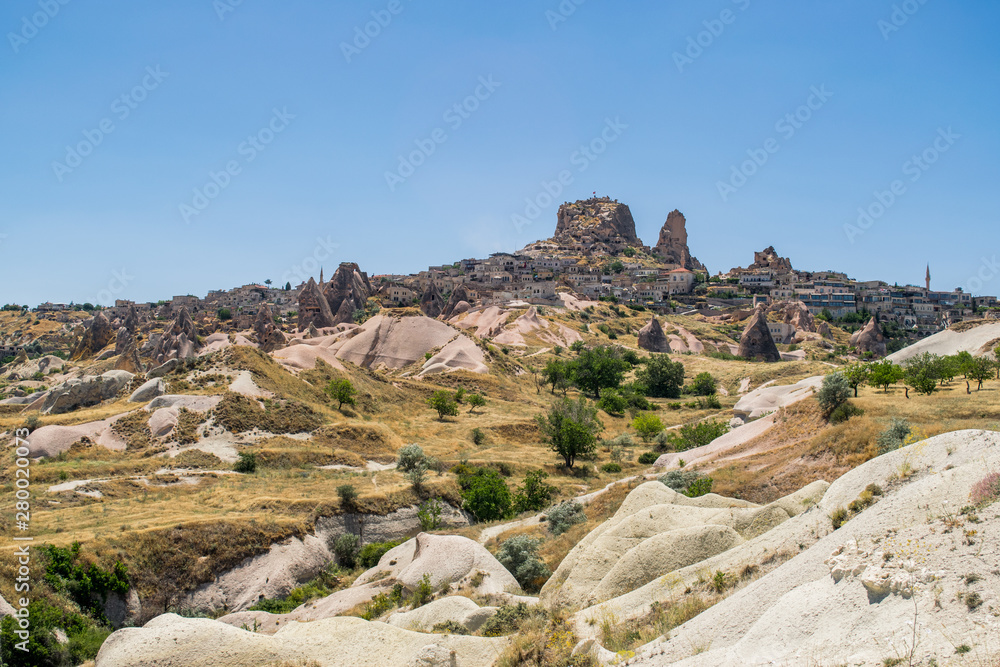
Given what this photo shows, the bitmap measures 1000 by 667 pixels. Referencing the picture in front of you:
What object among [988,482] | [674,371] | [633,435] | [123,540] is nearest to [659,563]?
[988,482]

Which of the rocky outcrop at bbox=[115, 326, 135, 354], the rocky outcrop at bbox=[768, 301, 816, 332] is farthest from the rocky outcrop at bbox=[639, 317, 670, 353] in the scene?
the rocky outcrop at bbox=[115, 326, 135, 354]

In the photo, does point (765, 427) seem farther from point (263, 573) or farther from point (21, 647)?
point (21, 647)

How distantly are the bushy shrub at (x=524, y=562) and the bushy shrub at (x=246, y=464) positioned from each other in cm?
1862

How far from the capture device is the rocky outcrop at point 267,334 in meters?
79.4

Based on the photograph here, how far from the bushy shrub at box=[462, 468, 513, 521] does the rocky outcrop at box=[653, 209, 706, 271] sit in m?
162

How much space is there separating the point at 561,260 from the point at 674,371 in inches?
3902

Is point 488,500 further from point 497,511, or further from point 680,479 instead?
point 680,479

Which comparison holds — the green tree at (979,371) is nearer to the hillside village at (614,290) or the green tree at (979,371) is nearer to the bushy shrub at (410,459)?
the bushy shrub at (410,459)

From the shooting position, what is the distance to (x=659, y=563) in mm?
13891

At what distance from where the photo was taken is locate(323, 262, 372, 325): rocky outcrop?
97.6 metres

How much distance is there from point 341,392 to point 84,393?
17.0 m

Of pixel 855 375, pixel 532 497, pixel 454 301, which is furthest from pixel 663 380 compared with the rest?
pixel 454 301

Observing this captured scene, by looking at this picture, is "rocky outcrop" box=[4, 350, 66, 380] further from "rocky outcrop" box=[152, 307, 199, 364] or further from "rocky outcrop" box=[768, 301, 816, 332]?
"rocky outcrop" box=[768, 301, 816, 332]

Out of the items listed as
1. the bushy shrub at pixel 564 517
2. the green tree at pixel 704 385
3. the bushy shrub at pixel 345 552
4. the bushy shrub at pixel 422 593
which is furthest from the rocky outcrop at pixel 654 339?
the bushy shrub at pixel 422 593
